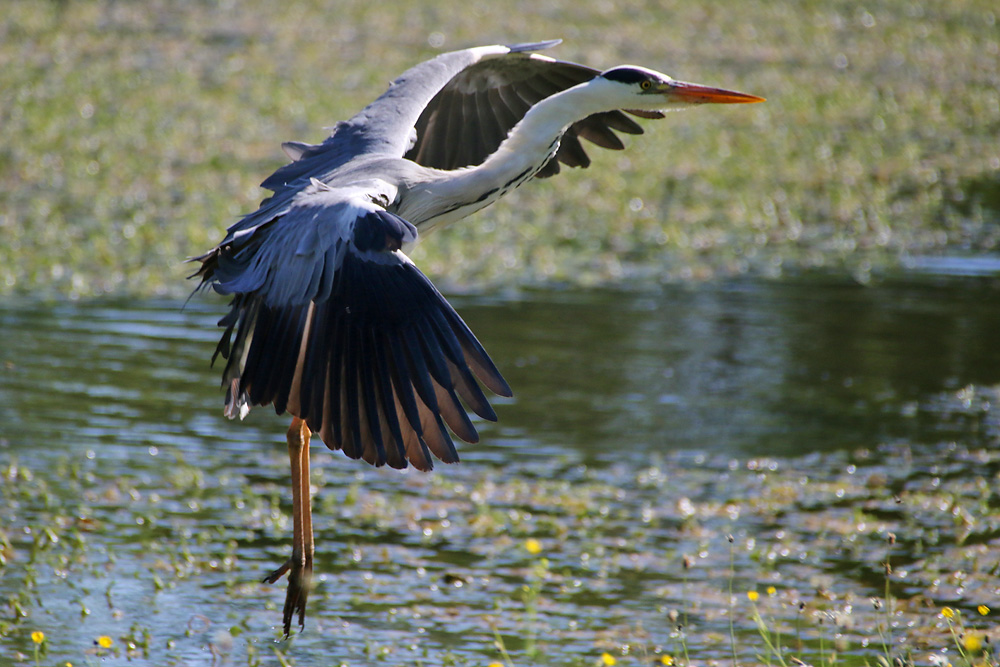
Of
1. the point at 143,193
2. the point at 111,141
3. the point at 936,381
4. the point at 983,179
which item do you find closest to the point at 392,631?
the point at 936,381

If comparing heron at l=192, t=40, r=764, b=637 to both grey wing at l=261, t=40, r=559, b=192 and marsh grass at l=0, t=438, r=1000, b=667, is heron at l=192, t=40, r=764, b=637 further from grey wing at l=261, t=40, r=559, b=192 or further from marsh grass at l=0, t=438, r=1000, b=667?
marsh grass at l=0, t=438, r=1000, b=667

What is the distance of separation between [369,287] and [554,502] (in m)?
2.53

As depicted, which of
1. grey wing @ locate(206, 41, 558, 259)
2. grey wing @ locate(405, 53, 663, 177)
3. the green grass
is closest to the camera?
grey wing @ locate(206, 41, 558, 259)

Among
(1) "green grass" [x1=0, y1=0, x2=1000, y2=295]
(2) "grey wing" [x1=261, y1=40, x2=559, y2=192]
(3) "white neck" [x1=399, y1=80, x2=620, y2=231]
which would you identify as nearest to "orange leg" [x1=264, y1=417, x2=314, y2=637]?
(3) "white neck" [x1=399, y1=80, x2=620, y2=231]

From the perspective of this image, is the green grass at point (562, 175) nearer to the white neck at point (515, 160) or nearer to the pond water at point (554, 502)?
the pond water at point (554, 502)

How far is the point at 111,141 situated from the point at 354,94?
137 inches

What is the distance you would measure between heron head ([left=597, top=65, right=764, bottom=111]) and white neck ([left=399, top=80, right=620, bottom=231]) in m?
0.07

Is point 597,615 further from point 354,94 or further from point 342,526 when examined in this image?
point 354,94

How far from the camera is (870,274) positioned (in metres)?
10.8

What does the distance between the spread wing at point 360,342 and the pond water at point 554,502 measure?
1.05m

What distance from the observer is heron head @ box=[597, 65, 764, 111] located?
5.16 m

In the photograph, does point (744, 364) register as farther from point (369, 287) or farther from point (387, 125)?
point (369, 287)

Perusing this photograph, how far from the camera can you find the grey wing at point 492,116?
644cm

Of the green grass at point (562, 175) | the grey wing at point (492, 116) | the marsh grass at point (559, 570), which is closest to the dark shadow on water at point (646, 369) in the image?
the marsh grass at point (559, 570)
